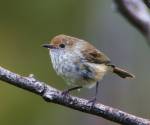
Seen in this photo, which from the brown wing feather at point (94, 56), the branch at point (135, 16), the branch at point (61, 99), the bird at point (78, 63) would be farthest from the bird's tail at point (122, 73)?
the branch at point (61, 99)

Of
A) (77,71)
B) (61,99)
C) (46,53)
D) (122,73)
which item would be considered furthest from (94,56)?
(46,53)

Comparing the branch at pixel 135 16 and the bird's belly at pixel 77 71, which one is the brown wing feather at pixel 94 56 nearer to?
the bird's belly at pixel 77 71

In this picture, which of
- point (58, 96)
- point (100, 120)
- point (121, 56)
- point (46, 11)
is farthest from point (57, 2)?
point (58, 96)

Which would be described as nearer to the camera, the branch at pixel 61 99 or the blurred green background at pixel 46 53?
the branch at pixel 61 99

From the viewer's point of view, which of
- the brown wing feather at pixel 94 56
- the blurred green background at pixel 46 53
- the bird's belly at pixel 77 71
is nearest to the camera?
the bird's belly at pixel 77 71

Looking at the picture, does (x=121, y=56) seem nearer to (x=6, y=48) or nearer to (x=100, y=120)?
(x=100, y=120)
